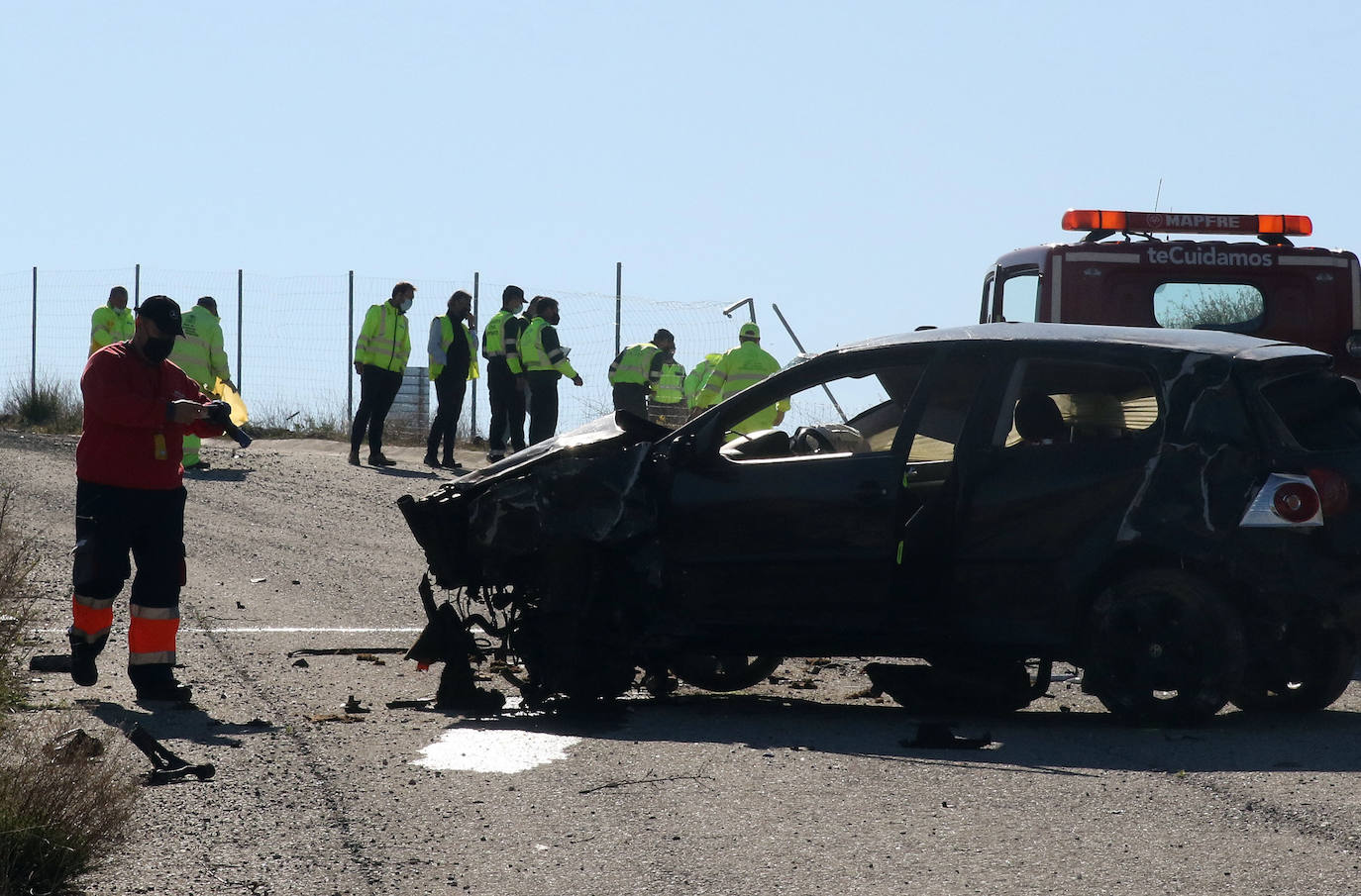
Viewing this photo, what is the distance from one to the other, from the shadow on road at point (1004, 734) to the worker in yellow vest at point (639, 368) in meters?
12.4

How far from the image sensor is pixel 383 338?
62.5 feet

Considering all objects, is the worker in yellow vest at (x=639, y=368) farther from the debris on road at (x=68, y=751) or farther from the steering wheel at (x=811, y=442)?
the debris on road at (x=68, y=751)

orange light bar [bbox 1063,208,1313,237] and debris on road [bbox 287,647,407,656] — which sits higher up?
orange light bar [bbox 1063,208,1313,237]

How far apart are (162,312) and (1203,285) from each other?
22.3 feet

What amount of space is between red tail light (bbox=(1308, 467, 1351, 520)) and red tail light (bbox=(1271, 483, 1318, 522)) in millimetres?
43

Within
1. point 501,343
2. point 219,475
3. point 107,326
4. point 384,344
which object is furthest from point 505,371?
point 107,326

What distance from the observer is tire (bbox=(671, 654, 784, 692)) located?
27.2 ft

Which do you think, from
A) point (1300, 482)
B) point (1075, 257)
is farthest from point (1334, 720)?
point (1075, 257)

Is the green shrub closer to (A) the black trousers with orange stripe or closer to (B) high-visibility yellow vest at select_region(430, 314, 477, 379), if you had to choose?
(B) high-visibility yellow vest at select_region(430, 314, 477, 379)

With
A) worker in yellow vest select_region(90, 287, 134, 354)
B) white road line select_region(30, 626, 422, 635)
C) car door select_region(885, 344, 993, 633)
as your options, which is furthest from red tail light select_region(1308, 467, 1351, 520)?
worker in yellow vest select_region(90, 287, 134, 354)

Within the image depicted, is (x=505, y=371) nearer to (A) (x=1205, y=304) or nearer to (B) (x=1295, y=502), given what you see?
(A) (x=1205, y=304)

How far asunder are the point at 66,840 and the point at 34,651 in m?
4.81

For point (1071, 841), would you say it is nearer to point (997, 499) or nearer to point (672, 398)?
point (997, 499)

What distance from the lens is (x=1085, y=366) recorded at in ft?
24.3
